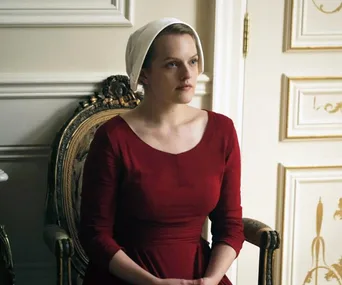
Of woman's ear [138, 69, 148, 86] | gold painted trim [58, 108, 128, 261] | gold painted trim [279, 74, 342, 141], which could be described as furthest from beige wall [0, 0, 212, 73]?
woman's ear [138, 69, 148, 86]

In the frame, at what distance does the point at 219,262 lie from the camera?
1.70 m

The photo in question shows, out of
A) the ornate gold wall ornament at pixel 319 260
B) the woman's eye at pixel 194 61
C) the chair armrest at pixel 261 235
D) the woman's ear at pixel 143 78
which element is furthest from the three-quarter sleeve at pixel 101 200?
the ornate gold wall ornament at pixel 319 260

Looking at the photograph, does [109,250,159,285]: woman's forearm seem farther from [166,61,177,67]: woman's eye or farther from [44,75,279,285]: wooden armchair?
[166,61,177,67]: woman's eye

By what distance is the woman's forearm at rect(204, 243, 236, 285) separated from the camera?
65.9 inches

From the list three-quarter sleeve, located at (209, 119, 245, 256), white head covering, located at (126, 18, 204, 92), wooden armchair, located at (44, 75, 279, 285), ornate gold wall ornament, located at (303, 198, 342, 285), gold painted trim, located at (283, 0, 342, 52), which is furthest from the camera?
ornate gold wall ornament, located at (303, 198, 342, 285)

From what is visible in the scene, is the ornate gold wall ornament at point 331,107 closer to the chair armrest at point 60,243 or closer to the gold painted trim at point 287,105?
the gold painted trim at point 287,105

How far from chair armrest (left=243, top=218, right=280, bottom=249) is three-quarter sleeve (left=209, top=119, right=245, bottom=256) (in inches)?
2.0

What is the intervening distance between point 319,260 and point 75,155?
3.34 ft

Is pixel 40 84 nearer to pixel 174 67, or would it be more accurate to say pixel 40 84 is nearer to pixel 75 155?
pixel 75 155

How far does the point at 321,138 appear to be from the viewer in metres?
2.29

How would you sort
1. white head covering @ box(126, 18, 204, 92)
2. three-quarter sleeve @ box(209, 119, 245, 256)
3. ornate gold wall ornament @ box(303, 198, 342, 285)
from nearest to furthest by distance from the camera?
white head covering @ box(126, 18, 204, 92) < three-quarter sleeve @ box(209, 119, 245, 256) < ornate gold wall ornament @ box(303, 198, 342, 285)

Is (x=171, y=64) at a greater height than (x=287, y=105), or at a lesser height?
greater

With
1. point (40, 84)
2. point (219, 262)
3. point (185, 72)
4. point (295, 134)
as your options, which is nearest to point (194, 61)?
point (185, 72)

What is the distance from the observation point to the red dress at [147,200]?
5.35 feet
